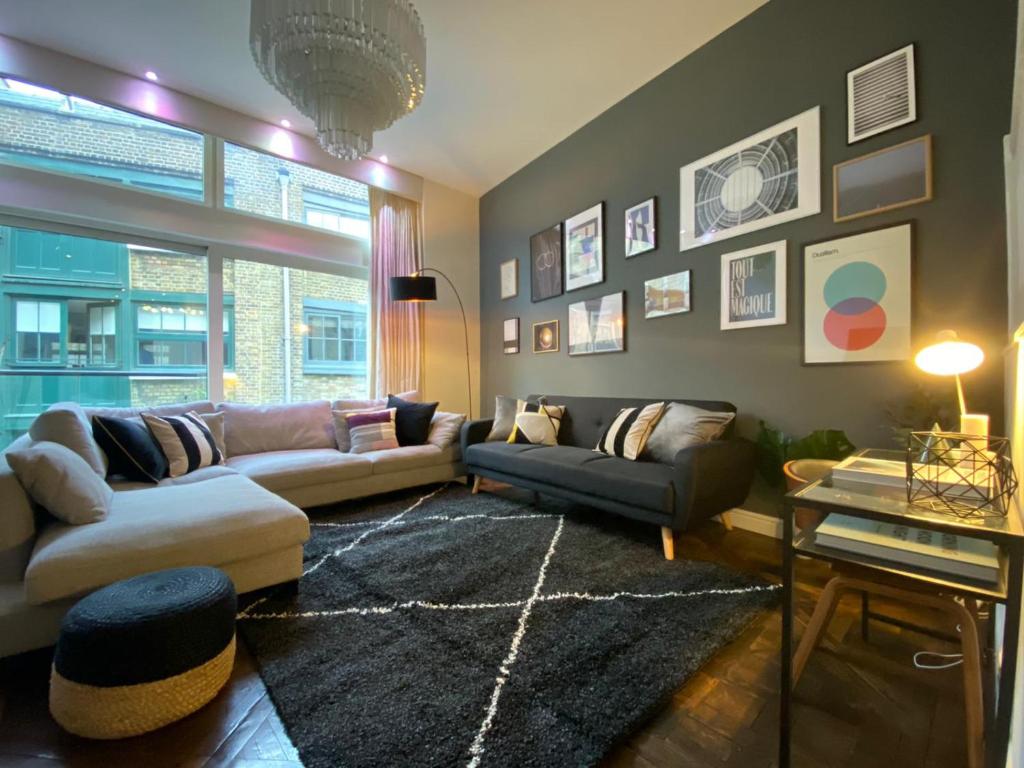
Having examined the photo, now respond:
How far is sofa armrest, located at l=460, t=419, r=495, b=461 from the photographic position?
343 centimetres

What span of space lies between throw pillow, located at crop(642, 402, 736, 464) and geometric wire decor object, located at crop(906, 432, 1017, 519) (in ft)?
4.41

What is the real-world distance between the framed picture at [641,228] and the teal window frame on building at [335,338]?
9.24ft

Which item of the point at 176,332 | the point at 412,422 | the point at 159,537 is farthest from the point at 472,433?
the point at 176,332

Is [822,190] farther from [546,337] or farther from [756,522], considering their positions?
[546,337]

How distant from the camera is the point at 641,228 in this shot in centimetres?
316

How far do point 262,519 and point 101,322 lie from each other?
109 inches

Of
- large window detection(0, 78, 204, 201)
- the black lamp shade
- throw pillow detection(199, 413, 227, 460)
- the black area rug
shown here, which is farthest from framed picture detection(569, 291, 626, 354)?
large window detection(0, 78, 204, 201)

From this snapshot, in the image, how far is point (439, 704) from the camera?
1153 mm

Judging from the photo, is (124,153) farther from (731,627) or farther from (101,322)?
(731,627)

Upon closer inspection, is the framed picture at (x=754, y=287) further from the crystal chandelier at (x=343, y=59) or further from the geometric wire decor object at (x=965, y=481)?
the crystal chandelier at (x=343, y=59)

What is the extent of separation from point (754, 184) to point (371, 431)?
10.6 feet

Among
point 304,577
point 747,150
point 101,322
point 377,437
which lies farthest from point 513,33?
point 101,322

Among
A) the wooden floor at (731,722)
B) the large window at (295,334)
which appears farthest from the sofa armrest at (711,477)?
the large window at (295,334)

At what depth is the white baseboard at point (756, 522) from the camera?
7.94ft
